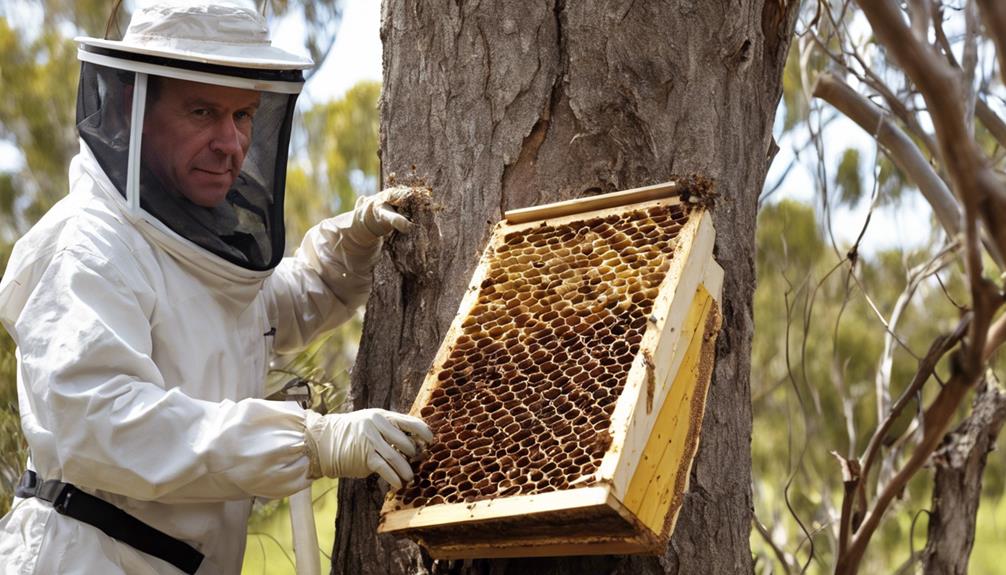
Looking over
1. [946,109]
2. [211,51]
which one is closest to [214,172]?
[211,51]

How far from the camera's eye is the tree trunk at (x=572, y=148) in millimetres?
2975

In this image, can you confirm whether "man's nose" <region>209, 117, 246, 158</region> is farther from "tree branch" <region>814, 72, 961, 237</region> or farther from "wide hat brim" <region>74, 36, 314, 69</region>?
"tree branch" <region>814, 72, 961, 237</region>

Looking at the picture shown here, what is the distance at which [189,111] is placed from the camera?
3.21 metres

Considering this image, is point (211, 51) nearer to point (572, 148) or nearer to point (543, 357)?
point (572, 148)

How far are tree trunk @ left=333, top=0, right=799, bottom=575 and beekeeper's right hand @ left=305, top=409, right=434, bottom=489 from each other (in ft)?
1.33

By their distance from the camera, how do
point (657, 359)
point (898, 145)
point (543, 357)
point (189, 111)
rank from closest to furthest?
point (657, 359) < point (543, 357) < point (189, 111) < point (898, 145)

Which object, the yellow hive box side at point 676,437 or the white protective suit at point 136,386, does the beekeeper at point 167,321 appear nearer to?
the white protective suit at point 136,386

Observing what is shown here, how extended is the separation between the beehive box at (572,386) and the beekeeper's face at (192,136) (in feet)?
2.86

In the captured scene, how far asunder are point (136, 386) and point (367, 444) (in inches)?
23.1

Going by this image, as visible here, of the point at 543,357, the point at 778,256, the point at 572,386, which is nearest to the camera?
the point at 572,386

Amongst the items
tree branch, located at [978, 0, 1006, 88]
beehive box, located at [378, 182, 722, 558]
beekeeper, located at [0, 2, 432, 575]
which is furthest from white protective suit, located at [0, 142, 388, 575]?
tree branch, located at [978, 0, 1006, 88]

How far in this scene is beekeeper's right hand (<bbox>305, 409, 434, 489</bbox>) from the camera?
2555mm

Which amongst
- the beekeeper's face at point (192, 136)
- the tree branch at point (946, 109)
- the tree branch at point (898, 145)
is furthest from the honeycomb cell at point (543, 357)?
the tree branch at point (898, 145)

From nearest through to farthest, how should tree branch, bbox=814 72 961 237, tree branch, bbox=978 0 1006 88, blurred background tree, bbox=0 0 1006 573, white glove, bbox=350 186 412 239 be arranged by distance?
1. tree branch, bbox=978 0 1006 88
2. white glove, bbox=350 186 412 239
3. tree branch, bbox=814 72 961 237
4. blurred background tree, bbox=0 0 1006 573
